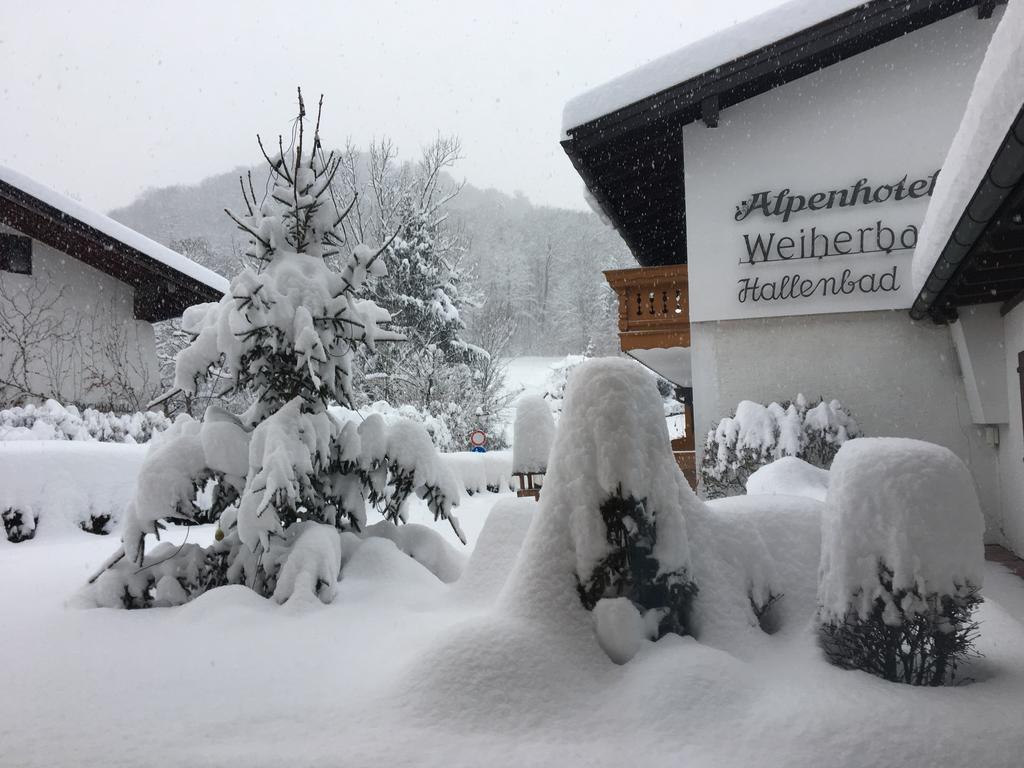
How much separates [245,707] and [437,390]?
21680mm

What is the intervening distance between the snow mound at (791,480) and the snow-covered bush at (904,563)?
9.64 feet

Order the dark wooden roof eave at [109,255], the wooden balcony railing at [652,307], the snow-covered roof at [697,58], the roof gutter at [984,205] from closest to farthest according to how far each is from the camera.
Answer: the roof gutter at [984,205] → the snow-covered roof at [697,58] → the wooden balcony railing at [652,307] → the dark wooden roof eave at [109,255]

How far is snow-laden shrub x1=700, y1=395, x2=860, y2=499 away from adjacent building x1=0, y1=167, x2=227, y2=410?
1040 cm

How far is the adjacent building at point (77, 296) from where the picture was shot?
1323 centimetres

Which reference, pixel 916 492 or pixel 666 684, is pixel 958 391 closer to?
pixel 916 492

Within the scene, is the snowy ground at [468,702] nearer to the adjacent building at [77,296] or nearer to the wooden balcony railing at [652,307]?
the wooden balcony railing at [652,307]

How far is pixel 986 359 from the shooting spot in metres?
8.25

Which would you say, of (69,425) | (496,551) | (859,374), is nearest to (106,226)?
(69,425)

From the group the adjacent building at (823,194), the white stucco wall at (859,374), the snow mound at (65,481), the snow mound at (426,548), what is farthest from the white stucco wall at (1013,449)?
the snow mound at (65,481)

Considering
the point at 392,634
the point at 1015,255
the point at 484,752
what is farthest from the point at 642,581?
the point at 1015,255

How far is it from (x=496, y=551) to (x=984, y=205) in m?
3.72

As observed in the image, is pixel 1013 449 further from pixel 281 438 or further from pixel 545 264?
pixel 545 264

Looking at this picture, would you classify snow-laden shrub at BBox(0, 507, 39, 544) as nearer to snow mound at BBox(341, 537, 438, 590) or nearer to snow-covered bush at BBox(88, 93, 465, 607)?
snow-covered bush at BBox(88, 93, 465, 607)

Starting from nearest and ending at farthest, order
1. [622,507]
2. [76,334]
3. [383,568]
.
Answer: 1. [622,507]
2. [383,568]
3. [76,334]
